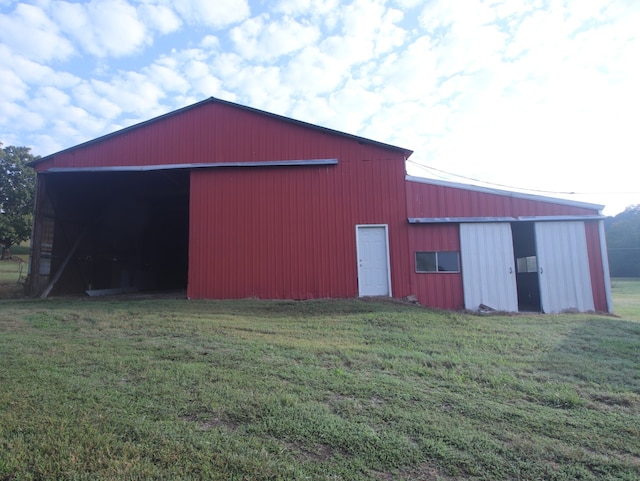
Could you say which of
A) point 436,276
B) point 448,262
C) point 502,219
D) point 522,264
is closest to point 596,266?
point 502,219

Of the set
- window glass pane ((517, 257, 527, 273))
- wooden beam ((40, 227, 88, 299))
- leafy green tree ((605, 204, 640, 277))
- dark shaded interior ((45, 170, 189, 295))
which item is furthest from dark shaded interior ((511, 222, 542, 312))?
leafy green tree ((605, 204, 640, 277))

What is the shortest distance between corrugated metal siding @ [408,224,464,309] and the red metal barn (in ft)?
0.09

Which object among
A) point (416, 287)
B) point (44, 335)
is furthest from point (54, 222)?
point (416, 287)

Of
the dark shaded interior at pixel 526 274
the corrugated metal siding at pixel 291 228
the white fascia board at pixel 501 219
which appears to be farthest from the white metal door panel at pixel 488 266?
the corrugated metal siding at pixel 291 228

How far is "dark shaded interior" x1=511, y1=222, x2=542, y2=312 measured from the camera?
1212cm

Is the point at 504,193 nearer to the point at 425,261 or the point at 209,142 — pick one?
the point at 425,261

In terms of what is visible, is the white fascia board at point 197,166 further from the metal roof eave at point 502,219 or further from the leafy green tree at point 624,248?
the leafy green tree at point 624,248

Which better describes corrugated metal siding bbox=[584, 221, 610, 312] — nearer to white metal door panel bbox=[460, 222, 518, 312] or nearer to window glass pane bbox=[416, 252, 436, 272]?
white metal door panel bbox=[460, 222, 518, 312]

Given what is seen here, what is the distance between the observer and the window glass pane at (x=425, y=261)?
35.8ft

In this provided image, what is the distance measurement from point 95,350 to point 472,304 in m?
9.10

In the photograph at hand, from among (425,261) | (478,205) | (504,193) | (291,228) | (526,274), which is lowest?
(526,274)

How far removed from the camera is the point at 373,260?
11.0 metres

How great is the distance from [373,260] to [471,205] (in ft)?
10.7

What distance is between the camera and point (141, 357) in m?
5.08
